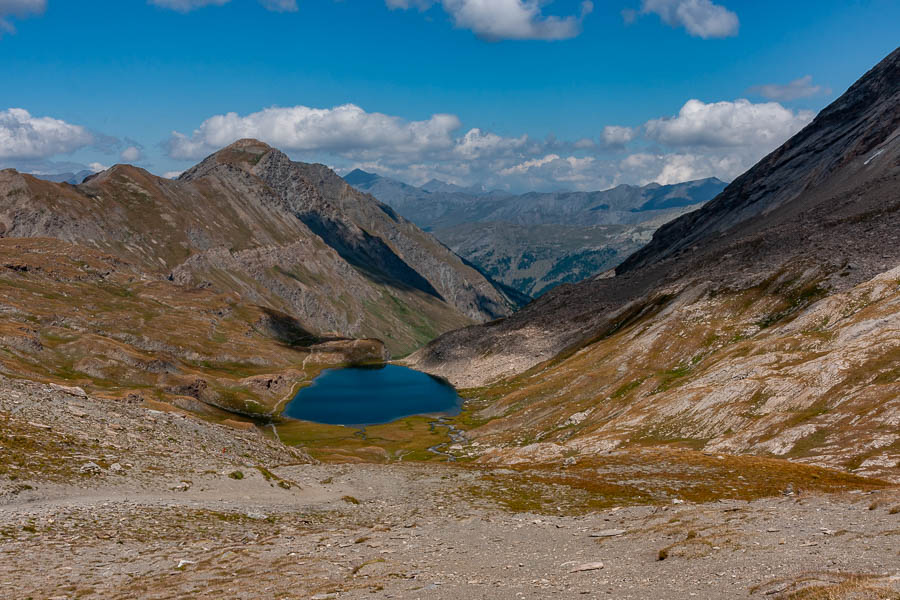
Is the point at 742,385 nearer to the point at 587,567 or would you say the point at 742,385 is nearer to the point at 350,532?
the point at 350,532

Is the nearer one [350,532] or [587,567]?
[587,567]

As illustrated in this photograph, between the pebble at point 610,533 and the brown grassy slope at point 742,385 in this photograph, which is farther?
the brown grassy slope at point 742,385

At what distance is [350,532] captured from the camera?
124 feet

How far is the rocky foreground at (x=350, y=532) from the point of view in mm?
24469

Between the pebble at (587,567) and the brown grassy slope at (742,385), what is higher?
the pebble at (587,567)

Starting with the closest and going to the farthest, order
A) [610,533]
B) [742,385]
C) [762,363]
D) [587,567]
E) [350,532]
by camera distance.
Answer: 1. [587,567]
2. [610,533]
3. [350,532]
4. [742,385]
5. [762,363]

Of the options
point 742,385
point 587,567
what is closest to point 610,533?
point 587,567

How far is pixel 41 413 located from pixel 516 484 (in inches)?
1722

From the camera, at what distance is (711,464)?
214 feet

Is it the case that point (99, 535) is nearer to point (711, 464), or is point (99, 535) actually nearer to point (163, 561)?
point (163, 561)

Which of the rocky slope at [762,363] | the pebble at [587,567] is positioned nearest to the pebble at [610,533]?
the pebble at [587,567]

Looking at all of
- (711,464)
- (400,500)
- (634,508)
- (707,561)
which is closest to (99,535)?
(400,500)

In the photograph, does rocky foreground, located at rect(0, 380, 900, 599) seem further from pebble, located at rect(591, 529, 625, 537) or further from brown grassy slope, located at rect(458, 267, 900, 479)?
brown grassy slope, located at rect(458, 267, 900, 479)

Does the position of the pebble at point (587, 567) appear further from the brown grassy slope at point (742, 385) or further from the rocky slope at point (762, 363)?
the rocky slope at point (762, 363)
